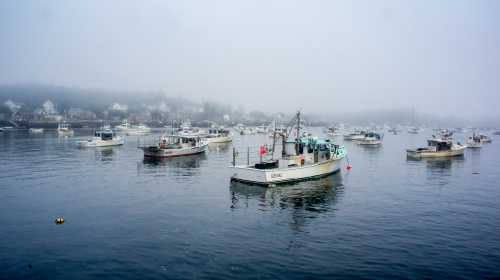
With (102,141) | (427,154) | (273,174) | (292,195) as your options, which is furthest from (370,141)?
(292,195)

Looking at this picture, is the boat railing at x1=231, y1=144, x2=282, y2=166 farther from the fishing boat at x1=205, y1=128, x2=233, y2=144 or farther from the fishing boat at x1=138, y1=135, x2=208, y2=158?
the fishing boat at x1=205, y1=128, x2=233, y2=144

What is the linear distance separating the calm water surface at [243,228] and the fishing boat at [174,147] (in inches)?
804

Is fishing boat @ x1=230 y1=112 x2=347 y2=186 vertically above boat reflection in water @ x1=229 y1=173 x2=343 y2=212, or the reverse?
fishing boat @ x1=230 y1=112 x2=347 y2=186

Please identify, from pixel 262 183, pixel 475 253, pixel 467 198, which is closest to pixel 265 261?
pixel 475 253

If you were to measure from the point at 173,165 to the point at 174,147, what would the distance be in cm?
1302

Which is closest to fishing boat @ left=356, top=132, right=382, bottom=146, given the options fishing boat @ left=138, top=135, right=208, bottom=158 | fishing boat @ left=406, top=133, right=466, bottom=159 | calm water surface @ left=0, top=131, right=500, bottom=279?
fishing boat @ left=406, top=133, right=466, bottom=159

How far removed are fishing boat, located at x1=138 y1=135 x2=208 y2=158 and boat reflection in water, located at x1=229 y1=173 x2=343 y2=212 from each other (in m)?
30.2

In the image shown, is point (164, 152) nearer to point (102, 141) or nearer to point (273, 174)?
point (273, 174)

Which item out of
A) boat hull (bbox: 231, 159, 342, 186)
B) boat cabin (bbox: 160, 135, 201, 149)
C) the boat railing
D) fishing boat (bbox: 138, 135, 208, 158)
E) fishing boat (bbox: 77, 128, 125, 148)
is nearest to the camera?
boat hull (bbox: 231, 159, 342, 186)

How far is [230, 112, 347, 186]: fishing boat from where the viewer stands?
4400cm

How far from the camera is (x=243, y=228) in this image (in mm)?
27438

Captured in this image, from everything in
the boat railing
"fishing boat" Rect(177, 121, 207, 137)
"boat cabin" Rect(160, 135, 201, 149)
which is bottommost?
the boat railing

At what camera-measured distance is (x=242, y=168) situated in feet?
146

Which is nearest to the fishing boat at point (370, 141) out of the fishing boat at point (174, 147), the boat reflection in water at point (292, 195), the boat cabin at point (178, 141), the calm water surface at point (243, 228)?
the fishing boat at point (174, 147)
